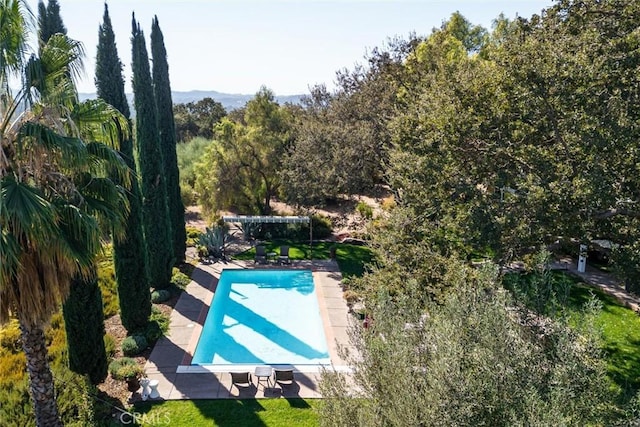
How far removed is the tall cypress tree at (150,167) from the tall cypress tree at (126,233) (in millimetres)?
2783

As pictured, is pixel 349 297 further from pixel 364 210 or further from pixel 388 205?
pixel 364 210

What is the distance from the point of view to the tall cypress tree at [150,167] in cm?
1639

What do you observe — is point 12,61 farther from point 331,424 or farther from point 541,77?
point 541,77

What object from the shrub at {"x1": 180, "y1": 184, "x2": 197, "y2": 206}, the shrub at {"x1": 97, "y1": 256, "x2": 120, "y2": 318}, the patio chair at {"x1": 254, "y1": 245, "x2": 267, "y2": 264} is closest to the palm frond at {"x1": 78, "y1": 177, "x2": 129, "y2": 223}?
the shrub at {"x1": 97, "y1": 256, "x2": 120, "y2": 318}

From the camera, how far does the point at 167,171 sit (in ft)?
67.3

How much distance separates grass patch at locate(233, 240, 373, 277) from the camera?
71.1 feet

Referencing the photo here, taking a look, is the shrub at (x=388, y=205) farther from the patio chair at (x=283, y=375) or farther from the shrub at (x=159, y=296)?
the shrub at (x=159, y=296)

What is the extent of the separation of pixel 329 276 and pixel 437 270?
10244 mm

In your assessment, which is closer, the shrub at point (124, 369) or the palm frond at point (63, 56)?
the palm frond at point (63, 56)

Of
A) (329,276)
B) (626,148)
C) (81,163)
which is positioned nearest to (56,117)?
(81,163)

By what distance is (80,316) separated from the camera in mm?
10797

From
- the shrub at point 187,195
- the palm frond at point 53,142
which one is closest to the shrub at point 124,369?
the palm frond at point 53,142

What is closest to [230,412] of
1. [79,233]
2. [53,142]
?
[79,233]

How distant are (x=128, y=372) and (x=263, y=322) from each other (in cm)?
671
